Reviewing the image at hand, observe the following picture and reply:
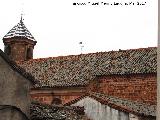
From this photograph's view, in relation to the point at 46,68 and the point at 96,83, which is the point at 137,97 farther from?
the point at 46,68

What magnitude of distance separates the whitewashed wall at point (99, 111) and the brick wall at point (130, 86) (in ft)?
20.4

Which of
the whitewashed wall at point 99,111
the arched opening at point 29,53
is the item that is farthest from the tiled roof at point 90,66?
the whitewashed wall at point 99,111

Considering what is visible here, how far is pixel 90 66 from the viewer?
84.9ft

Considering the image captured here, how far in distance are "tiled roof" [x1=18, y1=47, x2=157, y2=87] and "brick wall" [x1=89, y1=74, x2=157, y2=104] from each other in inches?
15.4

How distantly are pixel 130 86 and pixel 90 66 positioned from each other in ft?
14.0

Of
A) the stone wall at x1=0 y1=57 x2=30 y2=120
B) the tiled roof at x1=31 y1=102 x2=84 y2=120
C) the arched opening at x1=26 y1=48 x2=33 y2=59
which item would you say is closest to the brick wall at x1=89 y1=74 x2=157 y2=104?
the tiled roof at x1=31 y1=102 x2=84 y2=120

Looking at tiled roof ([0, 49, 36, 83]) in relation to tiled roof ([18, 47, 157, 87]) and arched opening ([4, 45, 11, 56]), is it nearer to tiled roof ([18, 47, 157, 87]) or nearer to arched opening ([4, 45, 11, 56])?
tiled roof ([18, 47, 157, 87])

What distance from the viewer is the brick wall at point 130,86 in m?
22.2

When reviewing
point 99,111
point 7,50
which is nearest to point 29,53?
point 7,50

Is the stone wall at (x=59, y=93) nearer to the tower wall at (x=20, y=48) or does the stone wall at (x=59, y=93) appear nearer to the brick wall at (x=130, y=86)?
the brick wall at (x=130, y=86)

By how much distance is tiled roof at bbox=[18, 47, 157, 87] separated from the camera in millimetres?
23516

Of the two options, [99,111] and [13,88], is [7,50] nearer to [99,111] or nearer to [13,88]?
[99,111]

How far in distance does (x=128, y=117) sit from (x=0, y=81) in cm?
782

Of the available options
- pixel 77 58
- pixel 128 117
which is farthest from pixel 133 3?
pixel 77 58
